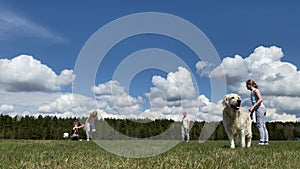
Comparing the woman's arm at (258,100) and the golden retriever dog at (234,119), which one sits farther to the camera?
the woman's arm at (258,100)

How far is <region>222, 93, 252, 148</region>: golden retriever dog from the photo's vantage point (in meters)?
12.2

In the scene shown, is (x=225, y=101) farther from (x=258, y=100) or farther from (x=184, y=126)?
(x=184, y=126)

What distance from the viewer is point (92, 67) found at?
9242 millimetres

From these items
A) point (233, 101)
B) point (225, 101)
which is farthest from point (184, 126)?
point (233, 101)

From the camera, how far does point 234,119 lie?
12.5 metres

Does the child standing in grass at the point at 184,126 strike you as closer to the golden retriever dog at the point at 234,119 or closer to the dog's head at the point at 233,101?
the golden retriever dog at the point at 234,119

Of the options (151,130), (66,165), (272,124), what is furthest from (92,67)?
(272,124)

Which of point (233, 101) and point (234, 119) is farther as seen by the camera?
point (234, 119)

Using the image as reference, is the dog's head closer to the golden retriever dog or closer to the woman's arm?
the golden retriever dog

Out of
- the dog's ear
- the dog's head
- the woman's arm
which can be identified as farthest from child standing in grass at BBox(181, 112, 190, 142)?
the dog's head

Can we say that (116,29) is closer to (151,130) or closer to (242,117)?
(242,117)

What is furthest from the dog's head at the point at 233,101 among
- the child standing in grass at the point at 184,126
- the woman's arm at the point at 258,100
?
the child standing in grass at the point at 184,126

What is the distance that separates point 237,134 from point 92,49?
6177 mm

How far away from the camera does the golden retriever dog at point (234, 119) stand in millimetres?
12242
